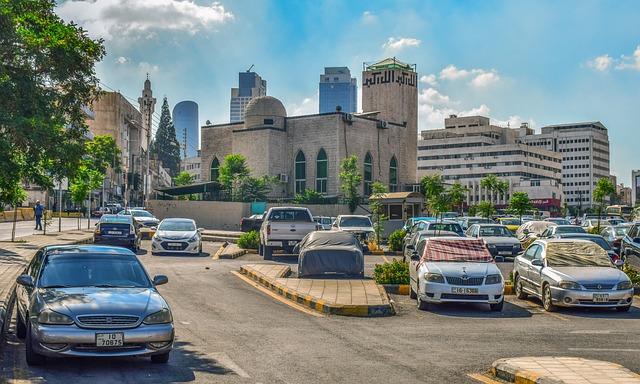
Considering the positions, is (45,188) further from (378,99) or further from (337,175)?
(378,99)

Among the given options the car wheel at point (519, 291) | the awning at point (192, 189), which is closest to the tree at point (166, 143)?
the awning at point (192, 189)

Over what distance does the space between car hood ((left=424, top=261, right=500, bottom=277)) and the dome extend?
3024 inches

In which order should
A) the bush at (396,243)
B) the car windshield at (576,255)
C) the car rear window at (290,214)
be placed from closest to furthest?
the car windshield at (576,255), the car rear window at (290,214), the bush at (396,243)

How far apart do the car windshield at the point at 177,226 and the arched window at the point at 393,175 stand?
66191 millimetres

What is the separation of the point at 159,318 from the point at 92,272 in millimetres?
1719

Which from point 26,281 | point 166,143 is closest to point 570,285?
point 26,281

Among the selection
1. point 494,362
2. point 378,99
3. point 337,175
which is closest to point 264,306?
point 494,362

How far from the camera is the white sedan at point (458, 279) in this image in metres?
16.6

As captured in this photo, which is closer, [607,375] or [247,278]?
[607,375]

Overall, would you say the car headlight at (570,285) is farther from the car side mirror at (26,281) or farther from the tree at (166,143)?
the tree at (166,143)

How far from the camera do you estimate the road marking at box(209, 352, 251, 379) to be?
32.0 feet

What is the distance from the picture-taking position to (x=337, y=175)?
296ft

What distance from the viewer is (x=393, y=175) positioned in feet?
327

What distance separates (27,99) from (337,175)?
7700 centimetres
